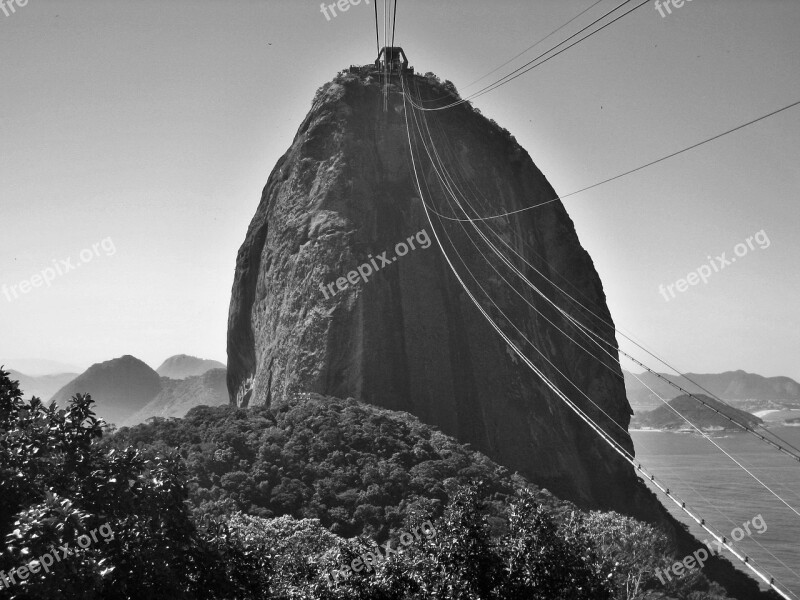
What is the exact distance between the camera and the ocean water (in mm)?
68312

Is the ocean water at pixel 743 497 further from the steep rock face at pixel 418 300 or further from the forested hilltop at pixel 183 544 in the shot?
the forested hilltop at pixel 183 544

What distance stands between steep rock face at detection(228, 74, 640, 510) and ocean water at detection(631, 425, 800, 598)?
1709 centimetres

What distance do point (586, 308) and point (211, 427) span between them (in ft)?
116

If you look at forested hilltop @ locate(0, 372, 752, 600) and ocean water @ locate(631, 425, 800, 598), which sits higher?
forested hilltop @ locate(0, 372, 752, 600)

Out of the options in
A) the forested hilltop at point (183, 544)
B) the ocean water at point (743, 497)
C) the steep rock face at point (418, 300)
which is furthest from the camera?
the ocean water at point (743, 497)

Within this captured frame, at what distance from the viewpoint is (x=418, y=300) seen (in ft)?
160

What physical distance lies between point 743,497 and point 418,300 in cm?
6767

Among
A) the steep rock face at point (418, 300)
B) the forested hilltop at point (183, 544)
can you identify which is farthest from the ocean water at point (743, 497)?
the forested hilltop at point (183, 544)

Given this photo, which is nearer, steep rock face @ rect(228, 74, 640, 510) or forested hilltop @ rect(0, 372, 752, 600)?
forested hilltop @ rect(0, 372, 752, 600)

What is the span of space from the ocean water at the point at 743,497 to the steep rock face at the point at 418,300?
673 inches

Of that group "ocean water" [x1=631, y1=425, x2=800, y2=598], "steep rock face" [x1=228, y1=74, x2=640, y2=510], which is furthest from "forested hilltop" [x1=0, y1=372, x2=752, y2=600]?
"ocean water" [x1=631, y1=425, x2=800, y2=598]

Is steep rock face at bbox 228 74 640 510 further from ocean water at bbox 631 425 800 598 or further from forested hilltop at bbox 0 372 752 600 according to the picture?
forested hilltop at bbox 0 372 752 600

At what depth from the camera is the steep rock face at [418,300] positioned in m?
45.3

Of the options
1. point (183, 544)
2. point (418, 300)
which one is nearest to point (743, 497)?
point (418, 300)
